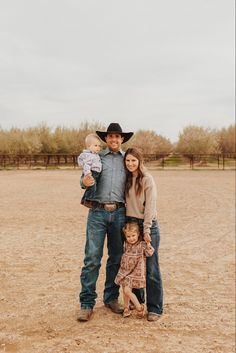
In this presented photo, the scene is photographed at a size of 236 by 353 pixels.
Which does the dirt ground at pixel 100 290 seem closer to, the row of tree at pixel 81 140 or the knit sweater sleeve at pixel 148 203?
the knit sweater sleeve at pixel 148 203

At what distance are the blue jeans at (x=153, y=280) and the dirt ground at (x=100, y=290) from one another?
203 millimetres

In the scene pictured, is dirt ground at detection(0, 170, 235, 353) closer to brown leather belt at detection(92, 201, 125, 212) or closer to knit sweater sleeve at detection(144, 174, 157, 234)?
knit sweater sleeve at detection(144, 174, 157, 234)

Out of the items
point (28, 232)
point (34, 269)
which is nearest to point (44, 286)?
point (34, 269)

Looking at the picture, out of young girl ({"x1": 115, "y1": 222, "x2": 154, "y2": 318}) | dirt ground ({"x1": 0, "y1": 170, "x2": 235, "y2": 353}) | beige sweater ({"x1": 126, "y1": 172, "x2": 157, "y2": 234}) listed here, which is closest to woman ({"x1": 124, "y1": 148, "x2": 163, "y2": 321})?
beige sweater ({"x1": 126, "y1": 172, "x2": 157, "y2": 234})

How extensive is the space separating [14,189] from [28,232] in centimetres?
923

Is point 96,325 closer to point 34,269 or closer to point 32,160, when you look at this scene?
point 34,269

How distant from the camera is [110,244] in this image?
432 centimetres

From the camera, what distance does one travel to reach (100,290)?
5547 mm

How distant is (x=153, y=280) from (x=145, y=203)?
89 centimetres

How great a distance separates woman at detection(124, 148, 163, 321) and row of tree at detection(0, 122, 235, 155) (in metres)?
29.8

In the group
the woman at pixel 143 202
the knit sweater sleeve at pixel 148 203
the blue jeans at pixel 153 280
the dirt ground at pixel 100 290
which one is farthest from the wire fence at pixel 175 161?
the knit sweater sleeve at pixel 148 203

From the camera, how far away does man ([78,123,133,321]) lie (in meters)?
4.11

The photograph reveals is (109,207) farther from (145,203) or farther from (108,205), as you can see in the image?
(145,203)

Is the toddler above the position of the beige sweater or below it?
above
